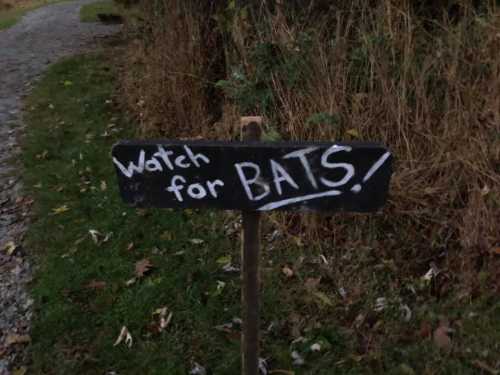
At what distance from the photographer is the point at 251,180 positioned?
1674 millimetres

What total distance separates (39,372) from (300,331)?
147cm

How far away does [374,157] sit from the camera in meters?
1.59

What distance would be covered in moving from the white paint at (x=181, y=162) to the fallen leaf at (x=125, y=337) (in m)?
1.60

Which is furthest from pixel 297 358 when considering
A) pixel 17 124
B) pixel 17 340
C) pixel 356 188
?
pixel 17 124

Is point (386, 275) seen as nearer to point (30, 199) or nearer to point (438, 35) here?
point (438, 35)

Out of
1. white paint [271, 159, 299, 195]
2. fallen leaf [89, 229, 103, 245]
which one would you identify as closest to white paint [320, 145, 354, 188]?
white paint [271, 159, 299, 195]

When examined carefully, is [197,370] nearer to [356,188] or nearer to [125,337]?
[125,337]

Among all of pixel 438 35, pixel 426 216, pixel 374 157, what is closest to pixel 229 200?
pixel 374 157

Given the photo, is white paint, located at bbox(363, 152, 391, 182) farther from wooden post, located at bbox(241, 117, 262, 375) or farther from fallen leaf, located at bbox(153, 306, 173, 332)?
fallen leaf, located at bbox(153, 306, 173, 332)

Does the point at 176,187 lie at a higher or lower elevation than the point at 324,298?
higher

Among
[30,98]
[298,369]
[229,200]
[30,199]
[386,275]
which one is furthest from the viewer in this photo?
[30,98]

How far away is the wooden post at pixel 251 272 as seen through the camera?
1742mm

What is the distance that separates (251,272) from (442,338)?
1.31 meters

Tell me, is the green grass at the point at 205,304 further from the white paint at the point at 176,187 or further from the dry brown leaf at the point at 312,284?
the white paint at the point at 176,187
